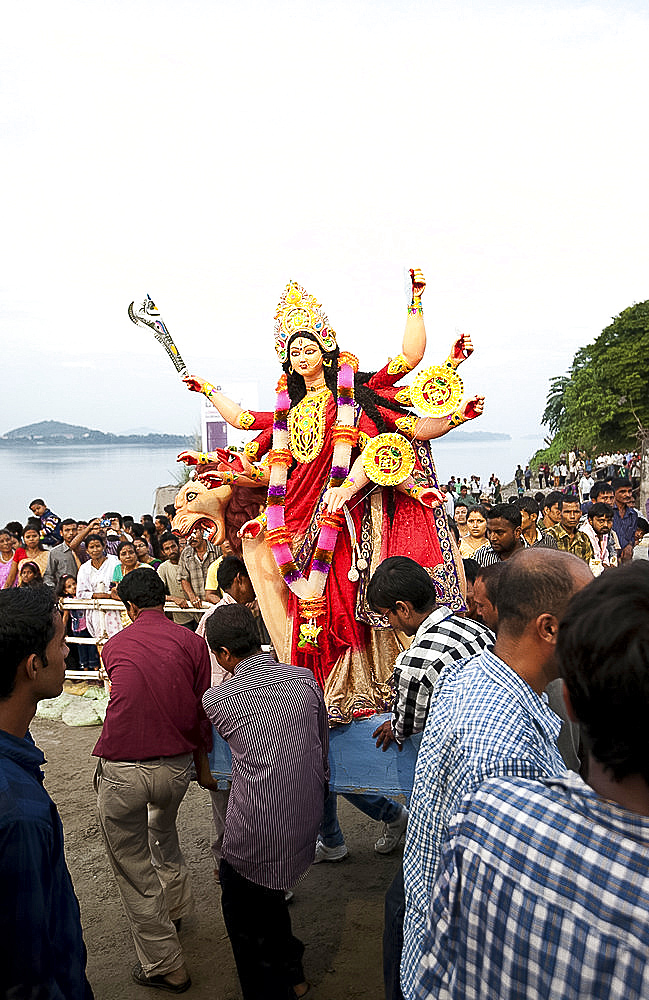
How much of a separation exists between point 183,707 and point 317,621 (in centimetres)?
113

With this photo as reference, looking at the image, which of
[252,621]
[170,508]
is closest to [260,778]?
[252,621]

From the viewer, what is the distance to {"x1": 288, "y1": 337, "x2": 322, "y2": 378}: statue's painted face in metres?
4.29

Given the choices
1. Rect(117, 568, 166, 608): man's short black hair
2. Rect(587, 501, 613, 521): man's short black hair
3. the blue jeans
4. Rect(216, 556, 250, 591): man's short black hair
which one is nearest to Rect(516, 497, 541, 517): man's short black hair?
Rect(587, 501, 613, 521): man's short black hair

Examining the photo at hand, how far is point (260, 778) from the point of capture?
104 inches

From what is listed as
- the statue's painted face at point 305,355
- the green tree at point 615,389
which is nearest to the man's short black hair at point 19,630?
the statue's painted face at point 305,355

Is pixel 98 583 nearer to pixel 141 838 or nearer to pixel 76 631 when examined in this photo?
pixel 76 631

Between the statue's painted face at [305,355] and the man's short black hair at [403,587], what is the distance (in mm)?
1844

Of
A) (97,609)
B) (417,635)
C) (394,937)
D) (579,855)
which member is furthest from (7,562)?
(579,855)

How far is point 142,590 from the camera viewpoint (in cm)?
323

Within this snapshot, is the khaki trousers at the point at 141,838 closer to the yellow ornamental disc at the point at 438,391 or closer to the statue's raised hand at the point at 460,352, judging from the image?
the yellow ornamental disc at the point at 438,391

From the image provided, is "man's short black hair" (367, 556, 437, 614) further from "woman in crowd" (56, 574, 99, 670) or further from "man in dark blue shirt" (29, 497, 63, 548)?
"man in dark blue shirt" (29, 497, 63, 548)

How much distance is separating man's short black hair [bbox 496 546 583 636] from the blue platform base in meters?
1.36

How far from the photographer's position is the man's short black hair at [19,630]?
1.91 m

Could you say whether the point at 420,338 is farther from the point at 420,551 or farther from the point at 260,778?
the point at 260,778
